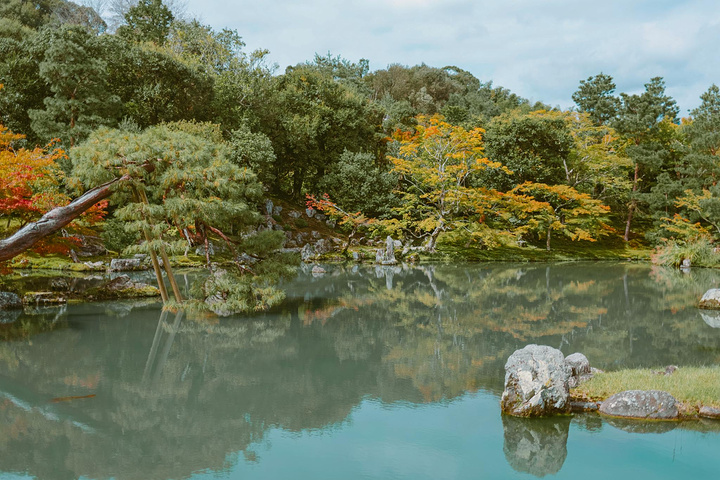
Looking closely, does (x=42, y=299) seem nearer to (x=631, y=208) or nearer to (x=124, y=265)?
(x=124, y=265)

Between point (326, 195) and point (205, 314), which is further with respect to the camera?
point (326, 195)

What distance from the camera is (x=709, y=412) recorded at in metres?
5.91

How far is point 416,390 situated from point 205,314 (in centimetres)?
663

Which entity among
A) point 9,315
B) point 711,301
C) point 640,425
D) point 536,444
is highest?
point 711,301

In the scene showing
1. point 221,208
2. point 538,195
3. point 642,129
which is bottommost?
point 221,208

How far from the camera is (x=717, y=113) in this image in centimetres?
2578

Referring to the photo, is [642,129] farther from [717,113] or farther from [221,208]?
[221,208]

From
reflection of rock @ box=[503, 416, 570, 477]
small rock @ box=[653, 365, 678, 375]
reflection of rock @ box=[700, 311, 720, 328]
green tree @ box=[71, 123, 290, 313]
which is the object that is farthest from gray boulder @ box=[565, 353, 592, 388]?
green tree @ box=[71, 123, 290, 313]

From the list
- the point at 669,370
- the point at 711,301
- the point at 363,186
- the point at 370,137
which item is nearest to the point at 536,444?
the point at 669,370

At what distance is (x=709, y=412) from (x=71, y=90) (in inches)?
917

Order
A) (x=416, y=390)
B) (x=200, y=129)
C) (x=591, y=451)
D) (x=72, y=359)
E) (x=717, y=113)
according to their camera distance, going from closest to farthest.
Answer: (x=591, y=451)
(x=416, y=390)
(x=72, y=359)
(x=200, y=129)
(x=717, y=113)

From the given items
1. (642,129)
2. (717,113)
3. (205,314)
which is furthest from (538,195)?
(205,314)

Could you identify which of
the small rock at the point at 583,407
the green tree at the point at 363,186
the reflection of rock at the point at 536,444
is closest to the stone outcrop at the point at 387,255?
the green tree at the point at 363,186

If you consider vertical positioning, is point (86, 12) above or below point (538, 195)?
above
